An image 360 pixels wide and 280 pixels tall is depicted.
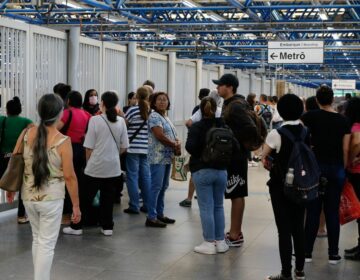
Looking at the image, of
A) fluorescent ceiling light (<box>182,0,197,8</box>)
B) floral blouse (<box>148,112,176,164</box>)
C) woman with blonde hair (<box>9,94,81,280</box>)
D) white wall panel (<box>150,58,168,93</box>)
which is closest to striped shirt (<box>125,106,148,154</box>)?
floral blouse (<box>148,112,176,164</box>)

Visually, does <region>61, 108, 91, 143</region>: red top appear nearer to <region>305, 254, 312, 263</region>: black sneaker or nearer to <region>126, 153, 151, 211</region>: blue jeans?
<region>126, 153, 151, 211</region>: blue jeans

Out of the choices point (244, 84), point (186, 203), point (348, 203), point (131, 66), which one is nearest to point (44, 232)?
point (348, 203)

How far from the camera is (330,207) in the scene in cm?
670

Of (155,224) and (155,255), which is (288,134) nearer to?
(155,255)

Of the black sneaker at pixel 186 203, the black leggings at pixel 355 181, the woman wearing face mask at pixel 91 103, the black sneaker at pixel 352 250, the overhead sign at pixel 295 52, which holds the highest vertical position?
the overhead sign at pixel 295 52

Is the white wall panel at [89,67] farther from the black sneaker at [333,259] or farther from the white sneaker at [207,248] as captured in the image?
the black sneaker at [333,259]

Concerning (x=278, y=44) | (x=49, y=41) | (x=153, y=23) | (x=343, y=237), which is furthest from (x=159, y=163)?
(x=153, y=23)

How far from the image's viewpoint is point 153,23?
71.4 feet

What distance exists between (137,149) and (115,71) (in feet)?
12.3

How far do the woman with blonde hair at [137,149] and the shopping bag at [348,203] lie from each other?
2856 millimetres

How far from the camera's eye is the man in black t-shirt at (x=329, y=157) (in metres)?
6.58

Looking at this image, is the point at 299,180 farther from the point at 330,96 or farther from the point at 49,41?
the point at 49,41

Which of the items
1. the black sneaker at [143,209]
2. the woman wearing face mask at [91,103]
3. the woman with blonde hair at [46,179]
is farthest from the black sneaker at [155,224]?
the woman with blonde hair at [46,179]

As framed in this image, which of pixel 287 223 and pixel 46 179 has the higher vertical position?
pixel 46 179
